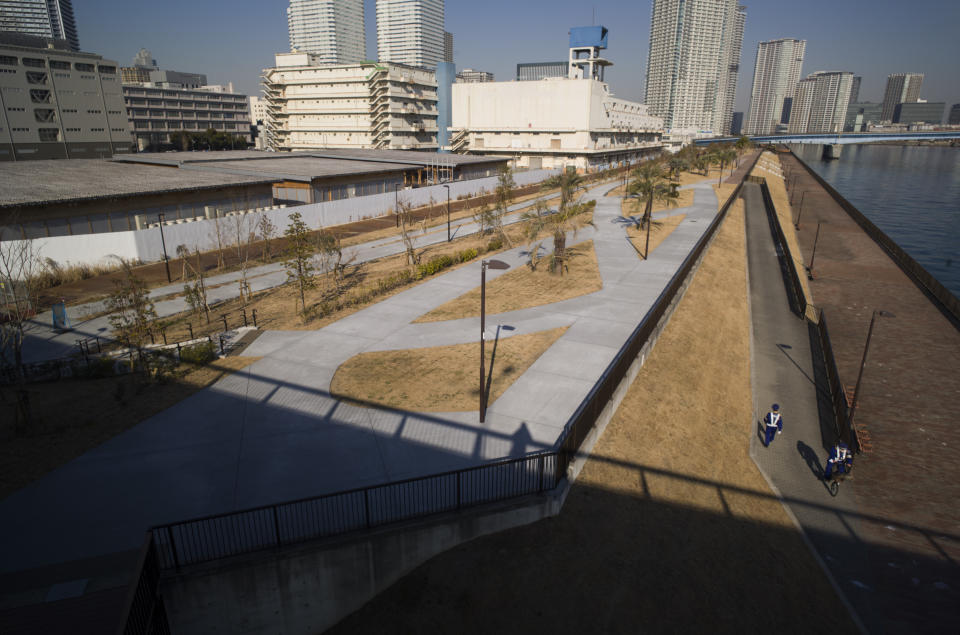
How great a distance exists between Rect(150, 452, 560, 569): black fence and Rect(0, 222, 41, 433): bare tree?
682cm

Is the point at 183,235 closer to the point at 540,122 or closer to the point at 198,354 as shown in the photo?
the point at 198,354

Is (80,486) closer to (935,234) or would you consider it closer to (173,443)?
(173,443)

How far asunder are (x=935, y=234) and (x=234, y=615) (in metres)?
83.8

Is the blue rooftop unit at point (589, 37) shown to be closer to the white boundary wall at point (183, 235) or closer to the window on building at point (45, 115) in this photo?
the white boundary wall at point (183, 235)

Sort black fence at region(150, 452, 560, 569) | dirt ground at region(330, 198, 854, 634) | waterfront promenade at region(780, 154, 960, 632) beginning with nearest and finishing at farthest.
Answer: black fence at region(150, 452, 560, 569) < dirt ground at region(330, 198, 854, 634) < waterfront promenade at region(780, 154, 960, 632)

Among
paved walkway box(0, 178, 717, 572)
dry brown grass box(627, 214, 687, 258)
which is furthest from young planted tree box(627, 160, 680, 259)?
paved walkway box(0, 178, 717, 572)

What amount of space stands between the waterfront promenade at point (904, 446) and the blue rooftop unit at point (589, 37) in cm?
8856

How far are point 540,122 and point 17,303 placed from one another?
96352 millimetres

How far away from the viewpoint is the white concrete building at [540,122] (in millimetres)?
98188

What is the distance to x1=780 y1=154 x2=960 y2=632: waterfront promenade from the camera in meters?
11.8

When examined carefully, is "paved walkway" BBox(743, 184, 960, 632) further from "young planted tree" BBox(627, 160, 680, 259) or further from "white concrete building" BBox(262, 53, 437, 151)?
"white concrete building" BBox(262, 53, 437, 151)

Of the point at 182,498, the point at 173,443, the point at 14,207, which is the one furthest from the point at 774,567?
the point at 14,207

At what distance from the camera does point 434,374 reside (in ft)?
57.5

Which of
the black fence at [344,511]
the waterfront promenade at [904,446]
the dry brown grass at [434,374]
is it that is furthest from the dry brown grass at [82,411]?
the waterfront promenade at [904,446]
